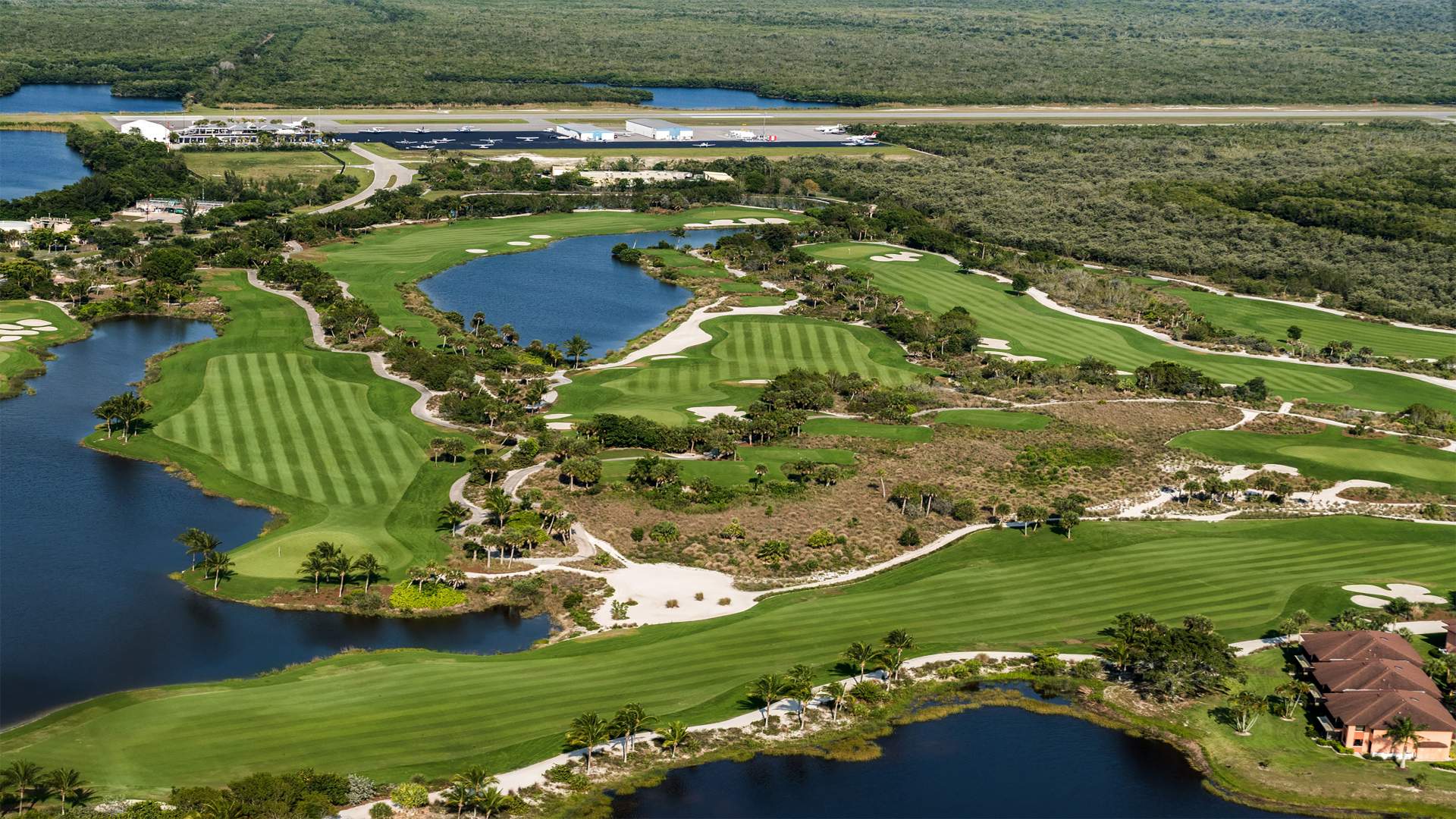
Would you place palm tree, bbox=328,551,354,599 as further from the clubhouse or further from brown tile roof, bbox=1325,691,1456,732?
brown tile roof, bbox=1325,691,1456,732

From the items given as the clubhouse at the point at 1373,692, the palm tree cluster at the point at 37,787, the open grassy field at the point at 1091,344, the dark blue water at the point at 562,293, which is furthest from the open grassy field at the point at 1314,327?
the palm tree cluster at the point at 37,787

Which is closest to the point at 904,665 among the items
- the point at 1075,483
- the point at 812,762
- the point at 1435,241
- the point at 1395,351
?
the point at 812,762

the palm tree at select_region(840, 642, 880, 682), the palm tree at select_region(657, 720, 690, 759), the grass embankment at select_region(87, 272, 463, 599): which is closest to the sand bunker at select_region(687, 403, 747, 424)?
the grass embankment at select_region(87, 272, 463, 599)

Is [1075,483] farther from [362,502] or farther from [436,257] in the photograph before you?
[436,257]

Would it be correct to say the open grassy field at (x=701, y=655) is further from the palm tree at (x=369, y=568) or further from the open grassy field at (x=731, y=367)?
the open grassy field at (x=731, y=367)

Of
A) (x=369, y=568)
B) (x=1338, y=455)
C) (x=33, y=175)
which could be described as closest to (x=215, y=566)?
(x=369, y=568)
